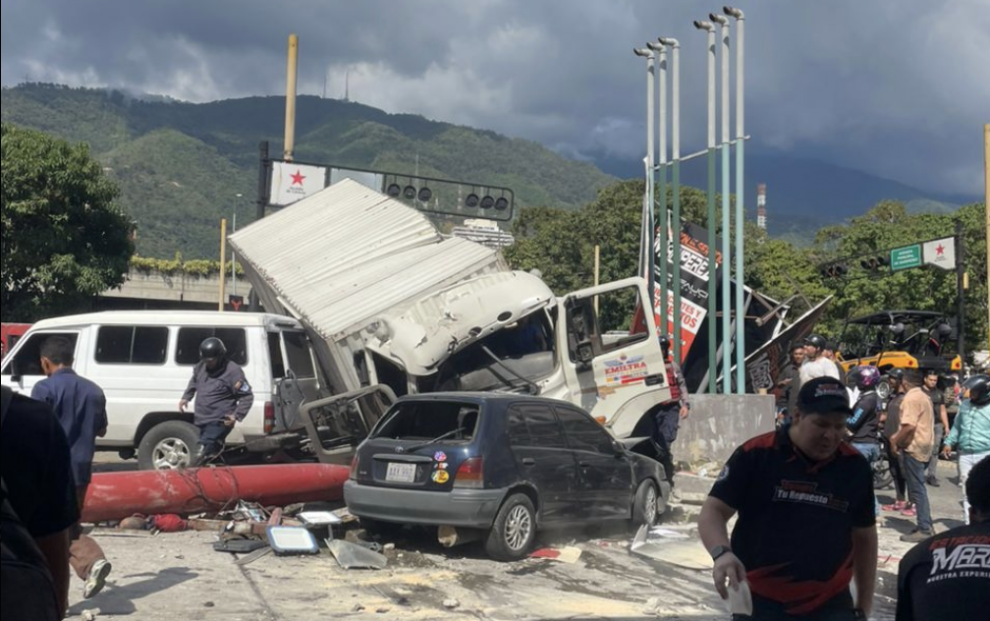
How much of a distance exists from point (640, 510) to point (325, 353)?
4.70 meters

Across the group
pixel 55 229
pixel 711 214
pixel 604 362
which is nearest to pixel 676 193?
pixel 711 214

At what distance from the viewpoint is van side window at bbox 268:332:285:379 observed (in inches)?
533

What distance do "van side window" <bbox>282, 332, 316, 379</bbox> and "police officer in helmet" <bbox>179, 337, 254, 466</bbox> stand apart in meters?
2.27

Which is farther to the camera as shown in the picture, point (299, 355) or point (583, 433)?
point (299, 355)

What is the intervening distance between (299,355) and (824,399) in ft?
35.5

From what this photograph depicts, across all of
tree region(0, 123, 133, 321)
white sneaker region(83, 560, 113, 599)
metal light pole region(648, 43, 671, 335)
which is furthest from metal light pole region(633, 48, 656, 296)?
tree region(0, 123, 133, 321)

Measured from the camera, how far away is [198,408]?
37.9 feet

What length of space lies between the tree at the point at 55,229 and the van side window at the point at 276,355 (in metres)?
21.5

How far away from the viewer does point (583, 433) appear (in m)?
11.0

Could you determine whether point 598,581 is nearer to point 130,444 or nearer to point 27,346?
point 130,444

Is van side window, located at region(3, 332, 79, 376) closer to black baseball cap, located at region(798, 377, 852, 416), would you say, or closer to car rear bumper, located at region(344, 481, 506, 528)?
car rear bumper, located at region(344, 481, 506, 528)

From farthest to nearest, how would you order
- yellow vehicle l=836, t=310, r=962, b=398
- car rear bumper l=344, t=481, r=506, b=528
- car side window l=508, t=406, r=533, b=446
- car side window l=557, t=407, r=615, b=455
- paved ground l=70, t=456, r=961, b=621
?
yellow vehicle l=836, t=310, r=962, b=398 < car side window l=557, t=407, r=615, b=455 < car side window l=508, t=406, r=533, b=446 < car rear bumper l=344, t=481, r=506, b=528 < paved ground l=70, t=456, r=961, b=621

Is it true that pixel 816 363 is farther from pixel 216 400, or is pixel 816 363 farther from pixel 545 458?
pixel 216 400

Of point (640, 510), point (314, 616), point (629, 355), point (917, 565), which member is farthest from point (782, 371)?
point (917, 565)
